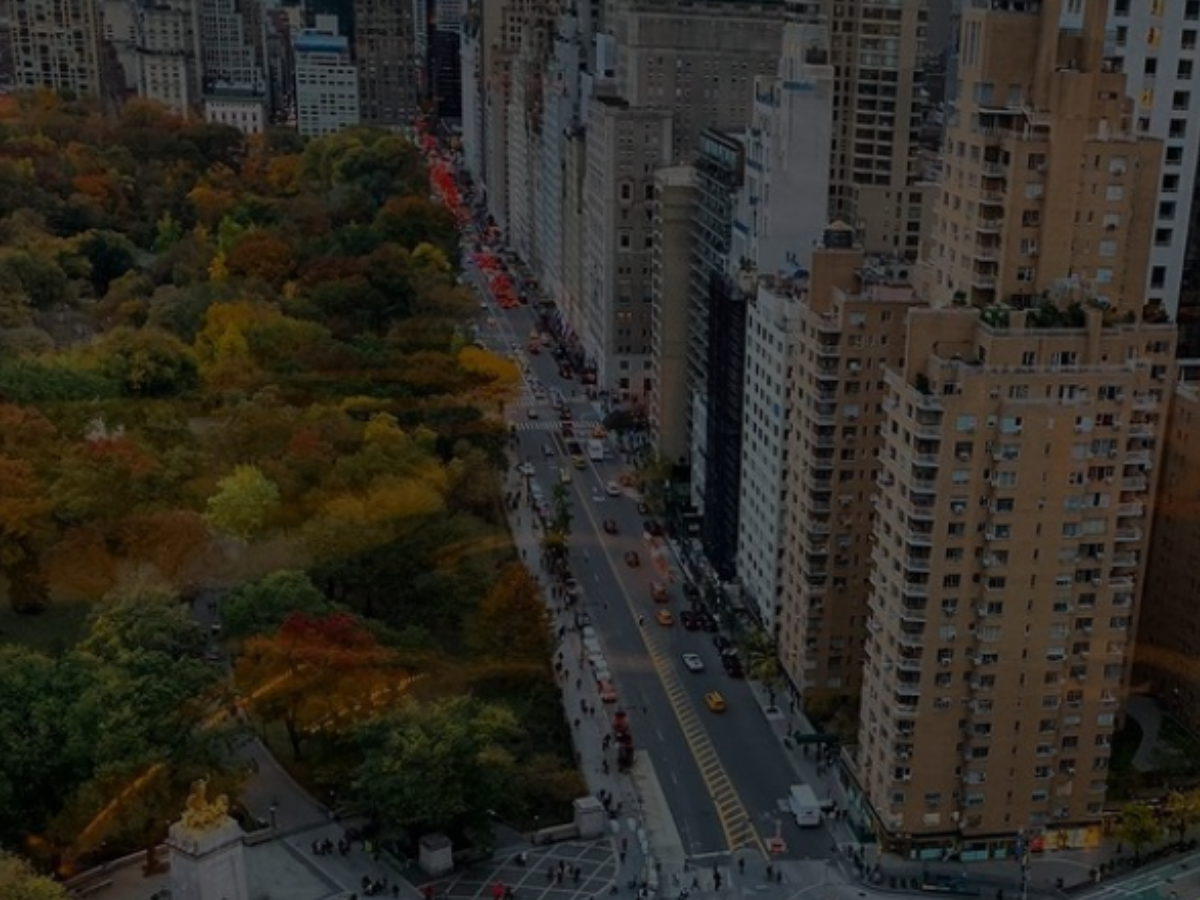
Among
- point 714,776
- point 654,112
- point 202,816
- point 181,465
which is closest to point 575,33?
point 654,112

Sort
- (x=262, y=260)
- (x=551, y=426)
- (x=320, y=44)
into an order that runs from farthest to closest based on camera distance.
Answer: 1. (x=320, y=44)
2. (x=262, y=260)
3. (x=551, y=426)

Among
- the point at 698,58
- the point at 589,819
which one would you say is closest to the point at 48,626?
the point at 589,819

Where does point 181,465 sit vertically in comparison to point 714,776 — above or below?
above

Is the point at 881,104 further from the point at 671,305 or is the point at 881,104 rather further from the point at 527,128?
the point at 527,128

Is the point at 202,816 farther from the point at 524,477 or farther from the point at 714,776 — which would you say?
the point at 524,477

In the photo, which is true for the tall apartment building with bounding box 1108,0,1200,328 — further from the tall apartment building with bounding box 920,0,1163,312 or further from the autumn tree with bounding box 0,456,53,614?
the autumn tree with bounding box 0,456,53,614
